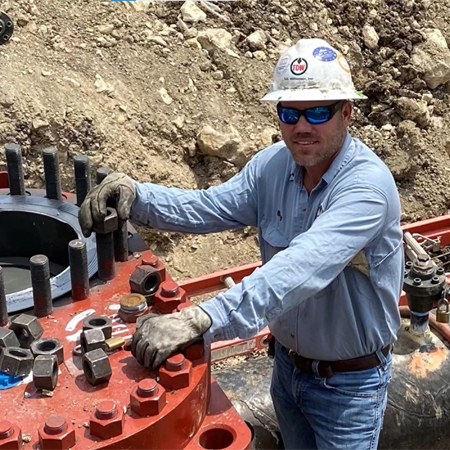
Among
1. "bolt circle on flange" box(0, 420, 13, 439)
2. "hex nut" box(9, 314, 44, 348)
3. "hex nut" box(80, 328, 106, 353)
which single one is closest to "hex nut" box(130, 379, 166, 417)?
"hex nut" box(80, 328, 106, 353)

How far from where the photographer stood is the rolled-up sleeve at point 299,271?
6.04 feet

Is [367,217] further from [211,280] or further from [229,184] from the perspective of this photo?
[211,280]

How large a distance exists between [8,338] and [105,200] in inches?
23.2

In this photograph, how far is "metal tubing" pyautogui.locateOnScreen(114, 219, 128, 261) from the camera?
241 centimetres

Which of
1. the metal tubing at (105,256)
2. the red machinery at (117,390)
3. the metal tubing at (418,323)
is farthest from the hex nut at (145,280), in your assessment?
the metal tubing at (418,323)

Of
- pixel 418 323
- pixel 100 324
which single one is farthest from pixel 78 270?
pixel 418 323

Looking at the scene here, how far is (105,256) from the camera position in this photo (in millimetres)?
2350

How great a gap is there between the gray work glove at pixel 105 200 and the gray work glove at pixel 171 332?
1.88ft

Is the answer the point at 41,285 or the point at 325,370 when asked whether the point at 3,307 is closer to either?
the point at 41,285

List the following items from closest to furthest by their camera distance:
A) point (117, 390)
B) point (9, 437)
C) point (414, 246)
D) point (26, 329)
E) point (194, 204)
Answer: point (9, 437) < point (117, 390) < point (26, 329) < point (194, 204) < point (414, 246)

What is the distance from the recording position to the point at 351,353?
7.25 ft

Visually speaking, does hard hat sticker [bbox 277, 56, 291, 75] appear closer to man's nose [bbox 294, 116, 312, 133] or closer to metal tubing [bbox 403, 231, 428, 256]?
man's nose [bbox 294, 116, 312, 133]

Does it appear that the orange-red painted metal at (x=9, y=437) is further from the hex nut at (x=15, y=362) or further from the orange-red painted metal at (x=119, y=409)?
the hex nut at (x=15, y=362)

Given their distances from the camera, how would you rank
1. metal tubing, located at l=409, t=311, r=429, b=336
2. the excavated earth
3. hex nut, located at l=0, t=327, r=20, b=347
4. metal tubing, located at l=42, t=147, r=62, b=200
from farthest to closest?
1. the excavated earth
2. metal tubing, located at l=409, t=311, r=429, b=336
3. metal tubing, located at l=42, t=147, r=62, b=200
4. hex nut, located at l=0, t=327, r=20, b=347
